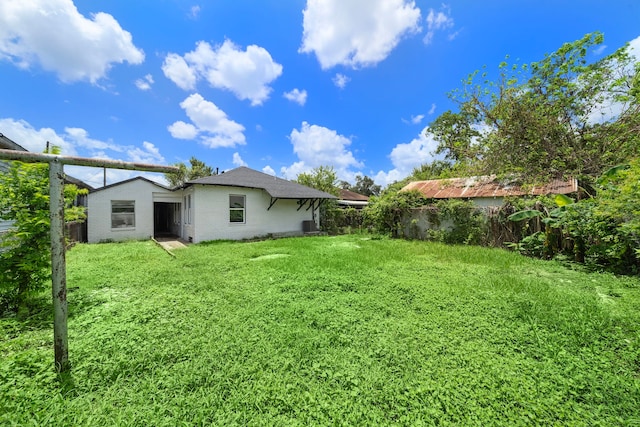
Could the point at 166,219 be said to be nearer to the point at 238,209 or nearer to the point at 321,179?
the point at 238,209

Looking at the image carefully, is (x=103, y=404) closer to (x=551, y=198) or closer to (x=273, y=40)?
(x=551, y=198)

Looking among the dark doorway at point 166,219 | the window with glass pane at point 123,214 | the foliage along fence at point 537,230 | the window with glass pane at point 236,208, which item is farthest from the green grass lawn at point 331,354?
the dark doorway at point 166,219

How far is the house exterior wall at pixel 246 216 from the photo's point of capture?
11305 millimetres

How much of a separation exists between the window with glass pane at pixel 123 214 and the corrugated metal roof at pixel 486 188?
50.5 feet

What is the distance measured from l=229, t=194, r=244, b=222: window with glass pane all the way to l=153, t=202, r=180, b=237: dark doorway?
4.30m

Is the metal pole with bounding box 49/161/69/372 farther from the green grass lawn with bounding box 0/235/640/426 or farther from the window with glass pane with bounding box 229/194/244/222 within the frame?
the window with glass pane with bounding box 229/194/244/222

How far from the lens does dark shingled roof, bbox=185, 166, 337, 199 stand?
38.4ft

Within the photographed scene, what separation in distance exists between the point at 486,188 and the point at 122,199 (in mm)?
20977

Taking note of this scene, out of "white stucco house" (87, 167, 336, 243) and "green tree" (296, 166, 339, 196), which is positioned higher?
"green tree" (296, 166, 339, 196)

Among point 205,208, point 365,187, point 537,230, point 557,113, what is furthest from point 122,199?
point 365,187

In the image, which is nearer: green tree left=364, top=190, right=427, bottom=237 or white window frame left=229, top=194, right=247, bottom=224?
white window frame left=229, top=194, right=247, bottom=224

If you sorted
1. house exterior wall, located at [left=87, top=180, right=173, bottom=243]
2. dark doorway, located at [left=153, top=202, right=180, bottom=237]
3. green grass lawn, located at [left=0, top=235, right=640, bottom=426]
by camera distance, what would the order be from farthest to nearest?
dark doorway, located at [left=153, top=202, right=180, bottom=237] → house exterior wall, located at [left=87, top=180, right=173, bottom=243] → green grass lawn, located at [left=0, top=235, right=640, bottom=426]

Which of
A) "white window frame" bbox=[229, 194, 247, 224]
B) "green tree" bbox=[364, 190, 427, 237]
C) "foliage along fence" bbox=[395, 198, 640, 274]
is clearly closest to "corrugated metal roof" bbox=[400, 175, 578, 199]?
"green tree" bbox=[364, 190, 427, 237]

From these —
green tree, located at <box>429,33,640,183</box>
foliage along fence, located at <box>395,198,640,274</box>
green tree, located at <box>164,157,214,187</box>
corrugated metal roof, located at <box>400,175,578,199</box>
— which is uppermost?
green tree, located at <box>164,157,214,187</box>
